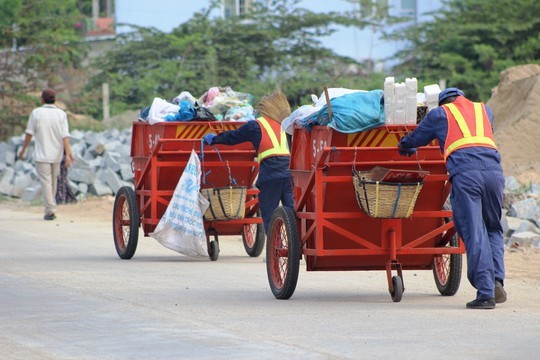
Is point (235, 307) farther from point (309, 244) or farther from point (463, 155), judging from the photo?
point (463, 155)

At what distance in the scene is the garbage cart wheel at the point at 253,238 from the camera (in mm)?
14414

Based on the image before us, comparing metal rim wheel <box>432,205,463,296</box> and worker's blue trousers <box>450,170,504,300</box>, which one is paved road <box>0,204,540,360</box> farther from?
worker's blue trousers <box>450,170,504,300</box>

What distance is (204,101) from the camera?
576 inches

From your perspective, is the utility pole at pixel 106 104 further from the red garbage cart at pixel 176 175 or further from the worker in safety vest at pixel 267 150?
the worker in safety vest at pixel 267 150

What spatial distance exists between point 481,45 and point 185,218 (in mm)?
20813

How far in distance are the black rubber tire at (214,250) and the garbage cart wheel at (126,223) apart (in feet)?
2.73

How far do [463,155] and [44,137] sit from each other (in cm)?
1117

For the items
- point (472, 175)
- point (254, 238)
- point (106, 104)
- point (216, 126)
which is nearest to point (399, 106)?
point (472, 175)

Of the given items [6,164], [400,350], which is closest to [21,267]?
[400,350]

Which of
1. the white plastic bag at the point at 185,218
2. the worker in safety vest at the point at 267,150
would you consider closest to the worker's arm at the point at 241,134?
the worker in safety vest at the point at 267,150

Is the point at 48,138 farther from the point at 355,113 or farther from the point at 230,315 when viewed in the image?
the point at 230,315

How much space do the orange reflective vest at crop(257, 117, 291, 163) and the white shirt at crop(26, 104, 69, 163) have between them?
7.85m

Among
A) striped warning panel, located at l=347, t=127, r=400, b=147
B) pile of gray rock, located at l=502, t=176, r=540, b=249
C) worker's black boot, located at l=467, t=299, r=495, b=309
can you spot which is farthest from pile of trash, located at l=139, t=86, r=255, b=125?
worker's black boot, located at l=467, t=299, r=495, b=309

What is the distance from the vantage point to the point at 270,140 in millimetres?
12414
